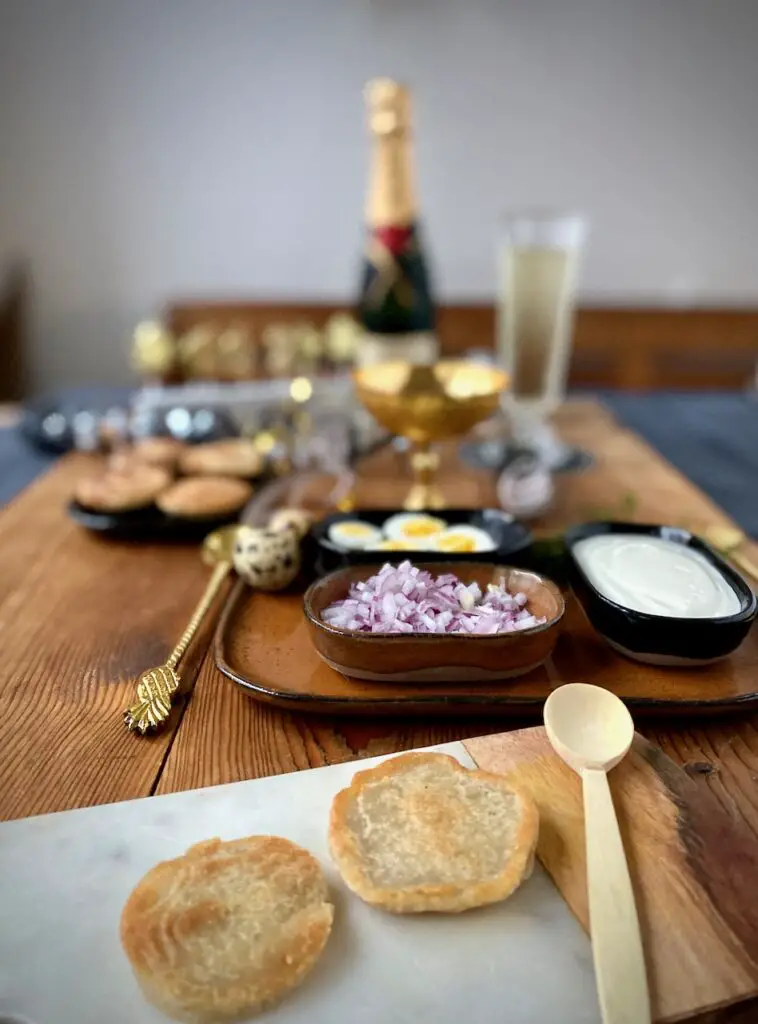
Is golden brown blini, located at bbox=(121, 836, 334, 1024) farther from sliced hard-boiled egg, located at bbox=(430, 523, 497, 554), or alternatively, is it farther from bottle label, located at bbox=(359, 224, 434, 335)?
bottle label, located at bbox=(359, 224, 434, 335)

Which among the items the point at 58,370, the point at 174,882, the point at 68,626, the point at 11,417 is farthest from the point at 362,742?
the point at 58,370

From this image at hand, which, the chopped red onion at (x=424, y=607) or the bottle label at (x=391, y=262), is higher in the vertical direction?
the bottle label at (x=391, y=262)

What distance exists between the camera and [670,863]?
486 mm

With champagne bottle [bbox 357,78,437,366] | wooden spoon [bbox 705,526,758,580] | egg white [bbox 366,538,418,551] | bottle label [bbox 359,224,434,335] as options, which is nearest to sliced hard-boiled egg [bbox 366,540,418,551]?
egg white [bbox 366,538,418,551]

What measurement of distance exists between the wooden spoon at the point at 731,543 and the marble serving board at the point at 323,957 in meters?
0.56

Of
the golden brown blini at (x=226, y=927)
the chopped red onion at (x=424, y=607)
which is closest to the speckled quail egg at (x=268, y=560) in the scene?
the chopped red onion at (x=424, y=607)

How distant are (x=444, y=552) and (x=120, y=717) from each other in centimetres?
35

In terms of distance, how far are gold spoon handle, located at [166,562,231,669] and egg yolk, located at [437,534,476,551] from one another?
254mm

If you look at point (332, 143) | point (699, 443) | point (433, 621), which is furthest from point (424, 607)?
point (332, 143)

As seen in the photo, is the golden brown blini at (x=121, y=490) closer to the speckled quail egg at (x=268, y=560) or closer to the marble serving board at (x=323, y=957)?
the speckled quail egg at (x=268, y=560)

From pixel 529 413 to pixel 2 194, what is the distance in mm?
2230

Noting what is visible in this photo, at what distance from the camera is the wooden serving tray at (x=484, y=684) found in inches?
24.8

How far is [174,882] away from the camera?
47cm

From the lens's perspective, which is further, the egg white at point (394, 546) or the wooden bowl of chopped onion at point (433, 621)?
the egg white at point (394, 546)
